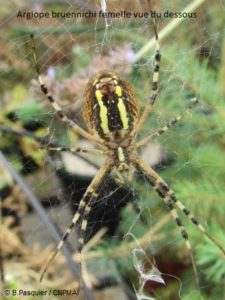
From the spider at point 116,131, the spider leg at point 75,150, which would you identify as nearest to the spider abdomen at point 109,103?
the spider at point 116,131

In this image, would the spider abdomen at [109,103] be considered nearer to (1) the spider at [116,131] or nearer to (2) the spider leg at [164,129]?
(1) the spider at [116,131]

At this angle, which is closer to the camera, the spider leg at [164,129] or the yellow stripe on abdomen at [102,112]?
the yellow stripe on abdomen at [102,112]

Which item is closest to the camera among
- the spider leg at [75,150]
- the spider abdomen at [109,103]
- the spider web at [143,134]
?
the spider abdomen at [109,103]

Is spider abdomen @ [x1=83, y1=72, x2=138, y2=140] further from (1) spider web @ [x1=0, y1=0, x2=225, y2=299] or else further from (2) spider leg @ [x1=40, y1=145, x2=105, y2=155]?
(1) spider web @ [x1=0, y1=0, x2=225, y2=299]

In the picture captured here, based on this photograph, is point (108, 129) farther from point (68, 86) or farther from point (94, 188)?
point (68, 86)

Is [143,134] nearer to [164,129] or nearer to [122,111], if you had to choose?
[164,129]

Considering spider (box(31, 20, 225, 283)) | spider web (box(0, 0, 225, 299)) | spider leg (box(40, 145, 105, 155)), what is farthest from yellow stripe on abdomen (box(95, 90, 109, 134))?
spider web (box(0, 0, 225, 299))

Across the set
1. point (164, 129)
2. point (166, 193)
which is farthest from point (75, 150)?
point (166, 193)
